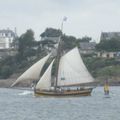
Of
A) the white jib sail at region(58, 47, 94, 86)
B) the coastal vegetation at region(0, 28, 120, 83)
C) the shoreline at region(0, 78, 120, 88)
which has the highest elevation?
the coastal vegetation at region(0, 28, 120, 83)

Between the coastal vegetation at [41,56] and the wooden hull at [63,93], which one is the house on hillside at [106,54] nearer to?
the coastal vegetation at [41,56]

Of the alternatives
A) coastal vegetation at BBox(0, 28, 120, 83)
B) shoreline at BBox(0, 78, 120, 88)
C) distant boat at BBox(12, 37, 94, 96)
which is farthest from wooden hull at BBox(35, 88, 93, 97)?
coastal vegetation at BBox(0, 28, 120, 83)

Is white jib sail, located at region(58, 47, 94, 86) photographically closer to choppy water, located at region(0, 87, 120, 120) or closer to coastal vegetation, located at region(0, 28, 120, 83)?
choppy water, located at region(0, 87, 120, 120)

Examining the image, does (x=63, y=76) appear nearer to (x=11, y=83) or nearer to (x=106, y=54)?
(x=11, y=83)

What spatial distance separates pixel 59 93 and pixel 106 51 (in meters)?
90.2

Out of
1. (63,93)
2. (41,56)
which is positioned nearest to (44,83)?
(63,93)

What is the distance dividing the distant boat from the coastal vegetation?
5902 cm

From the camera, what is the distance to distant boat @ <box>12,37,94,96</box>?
9088 cm

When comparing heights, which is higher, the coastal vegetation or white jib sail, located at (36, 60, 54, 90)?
the coastal vegetation

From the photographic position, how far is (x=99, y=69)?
158000mm

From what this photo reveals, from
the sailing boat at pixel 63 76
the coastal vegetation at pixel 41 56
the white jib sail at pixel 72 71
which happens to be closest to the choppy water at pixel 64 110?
the sailing boat at pixel 63 76

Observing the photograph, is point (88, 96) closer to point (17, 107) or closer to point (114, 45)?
point (17, 107)

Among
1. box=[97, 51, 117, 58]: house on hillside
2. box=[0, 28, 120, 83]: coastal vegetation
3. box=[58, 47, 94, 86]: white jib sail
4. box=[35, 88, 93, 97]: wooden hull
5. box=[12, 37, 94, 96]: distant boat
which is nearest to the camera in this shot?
box=[35, 88, 93, 97]: wooden hull

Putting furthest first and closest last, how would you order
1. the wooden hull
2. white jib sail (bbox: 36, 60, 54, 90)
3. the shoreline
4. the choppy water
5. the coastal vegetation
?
the coastal vegetation
the shoreline
white jib sail (bbox: 36, 60, 54, 90)
the wooden hull
the choppy water
